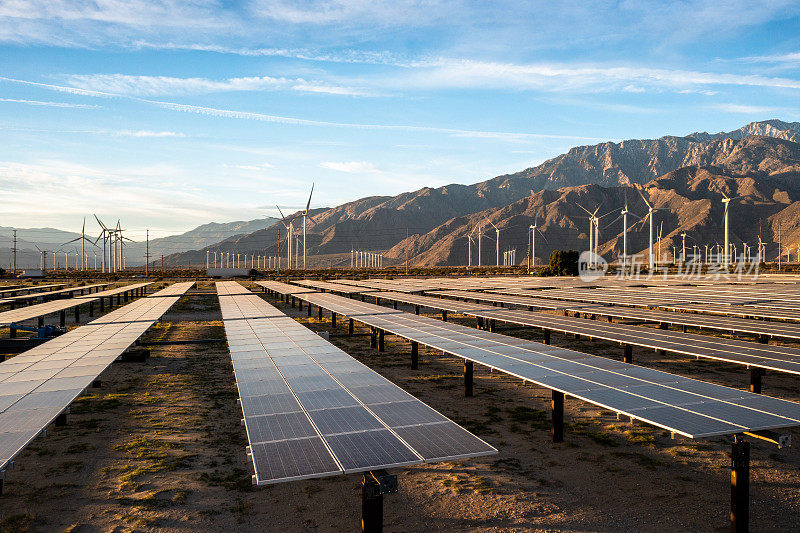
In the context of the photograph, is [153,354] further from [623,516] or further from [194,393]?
[623,516]

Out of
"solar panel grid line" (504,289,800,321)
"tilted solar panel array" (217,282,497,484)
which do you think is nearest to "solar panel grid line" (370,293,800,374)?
"solar panel grid line" (504,289,800,321)

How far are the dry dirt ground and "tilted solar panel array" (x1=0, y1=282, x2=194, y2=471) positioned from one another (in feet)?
5.92

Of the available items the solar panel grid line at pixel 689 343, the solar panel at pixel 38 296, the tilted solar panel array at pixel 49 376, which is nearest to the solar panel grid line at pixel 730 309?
the solar panel grid line at pixel 689 343

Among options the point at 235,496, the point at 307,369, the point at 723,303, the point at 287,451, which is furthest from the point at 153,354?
the point at 723,303

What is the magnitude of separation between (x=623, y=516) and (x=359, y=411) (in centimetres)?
575

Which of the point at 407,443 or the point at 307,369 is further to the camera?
the point at 307,369

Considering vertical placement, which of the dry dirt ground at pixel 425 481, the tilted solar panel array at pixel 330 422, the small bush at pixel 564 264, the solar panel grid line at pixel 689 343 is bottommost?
the dry dirt ground at pixel 425 481

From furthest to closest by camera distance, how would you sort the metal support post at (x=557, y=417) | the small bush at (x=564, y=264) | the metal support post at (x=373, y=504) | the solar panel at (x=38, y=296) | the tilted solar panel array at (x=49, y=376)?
the small bush at (x=564, y=264) < the solar panel at (x=38, y=296) < the metal support post at (x=557, y=417) < the tilted solar panel array at (x=49, y=376) < the metal support post at (x=373, y=504)

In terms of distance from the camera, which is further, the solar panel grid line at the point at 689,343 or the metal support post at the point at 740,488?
the solar panel grid line at the point at 689,343

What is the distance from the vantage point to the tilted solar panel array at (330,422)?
8805 millimetres

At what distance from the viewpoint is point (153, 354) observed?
94.4ft

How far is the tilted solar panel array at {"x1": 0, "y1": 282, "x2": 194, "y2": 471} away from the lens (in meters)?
10.4

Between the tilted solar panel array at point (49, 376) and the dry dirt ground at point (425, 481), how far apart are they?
1.81 metres

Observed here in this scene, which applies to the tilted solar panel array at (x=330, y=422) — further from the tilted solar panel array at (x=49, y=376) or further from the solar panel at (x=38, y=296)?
the solar panel at (x=38, y=296)
